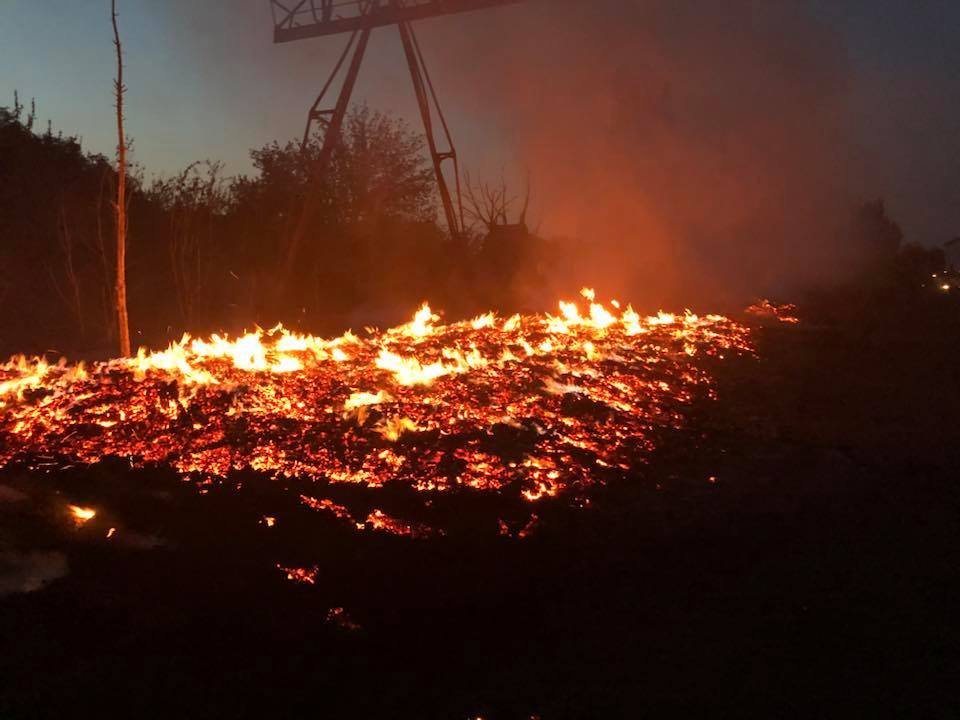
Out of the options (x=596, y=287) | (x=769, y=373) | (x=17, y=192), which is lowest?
(x=769, y=373)

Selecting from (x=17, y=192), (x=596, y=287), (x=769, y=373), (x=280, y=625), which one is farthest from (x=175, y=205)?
(x=280, y=625)

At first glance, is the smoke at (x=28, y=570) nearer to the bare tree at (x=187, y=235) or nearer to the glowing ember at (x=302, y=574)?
the glowing ember at (x=302, y=574)

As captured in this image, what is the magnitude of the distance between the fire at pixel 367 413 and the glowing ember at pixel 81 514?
0.09ft

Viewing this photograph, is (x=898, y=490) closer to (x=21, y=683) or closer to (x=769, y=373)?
(x=769, y=373)

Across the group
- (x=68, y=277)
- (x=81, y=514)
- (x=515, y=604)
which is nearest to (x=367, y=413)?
(x=81, y=514)

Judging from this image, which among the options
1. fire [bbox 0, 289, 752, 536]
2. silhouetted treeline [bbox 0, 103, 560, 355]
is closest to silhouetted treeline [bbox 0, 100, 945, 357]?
silhouetted treeline [bbox 0, 103, 560, 355]

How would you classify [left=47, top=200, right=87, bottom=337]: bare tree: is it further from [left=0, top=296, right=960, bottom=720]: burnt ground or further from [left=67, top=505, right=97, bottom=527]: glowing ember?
[left=67, top=505, right=97, bottom=527]: glowing ember

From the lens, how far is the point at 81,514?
14.0 ft

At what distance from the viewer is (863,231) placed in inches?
1099

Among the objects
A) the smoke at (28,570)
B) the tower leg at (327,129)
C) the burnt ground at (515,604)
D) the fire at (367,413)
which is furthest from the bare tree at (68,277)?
the smoke at (28,570)

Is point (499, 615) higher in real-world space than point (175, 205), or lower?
lower

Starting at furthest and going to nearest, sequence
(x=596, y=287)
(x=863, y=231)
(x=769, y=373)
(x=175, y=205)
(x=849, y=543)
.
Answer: (x=863, y=231) < (x=596, y=287) < (x=175, y=205) < (x=769, y=373) < (x=849, y=543)

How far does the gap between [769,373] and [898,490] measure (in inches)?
111

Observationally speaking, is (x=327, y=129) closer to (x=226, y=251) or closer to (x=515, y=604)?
(x=226, y=251)
